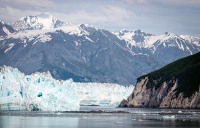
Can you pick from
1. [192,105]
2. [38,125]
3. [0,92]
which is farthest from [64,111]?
[192,105]

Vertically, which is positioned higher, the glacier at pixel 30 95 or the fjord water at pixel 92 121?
the glacier at pixel 30 95

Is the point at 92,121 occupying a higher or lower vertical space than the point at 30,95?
lower

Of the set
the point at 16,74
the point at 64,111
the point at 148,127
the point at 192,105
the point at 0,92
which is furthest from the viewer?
the point at 192,105

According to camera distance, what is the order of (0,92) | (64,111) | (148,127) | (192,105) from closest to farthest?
1. (148,127)
2. (0,92)
3. (64,111)
4. (192,105)

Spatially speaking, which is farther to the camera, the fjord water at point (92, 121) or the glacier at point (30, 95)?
the glacier at point (30, 95)

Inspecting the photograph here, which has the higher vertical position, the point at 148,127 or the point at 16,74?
the point at 16,74

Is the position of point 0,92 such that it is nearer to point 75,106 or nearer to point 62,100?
point 62,100

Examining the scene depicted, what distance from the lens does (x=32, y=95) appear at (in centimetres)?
12019

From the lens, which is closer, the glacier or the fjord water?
the fjord water

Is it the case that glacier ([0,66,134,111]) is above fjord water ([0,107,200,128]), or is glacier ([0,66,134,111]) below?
above

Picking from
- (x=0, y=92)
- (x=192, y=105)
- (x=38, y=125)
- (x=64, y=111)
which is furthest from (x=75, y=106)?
(x=192, y=105)

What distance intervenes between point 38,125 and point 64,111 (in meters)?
50.8

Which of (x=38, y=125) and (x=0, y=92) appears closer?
(x=38, y=125)

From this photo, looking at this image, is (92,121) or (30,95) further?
(30,95)
